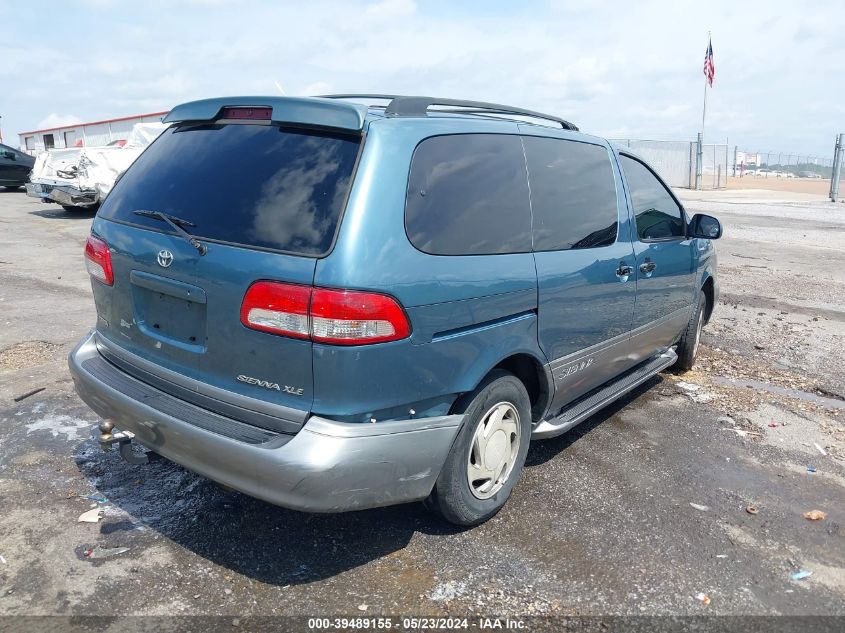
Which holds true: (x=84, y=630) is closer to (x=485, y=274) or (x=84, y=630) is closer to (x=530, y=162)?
(x=485, y=274)

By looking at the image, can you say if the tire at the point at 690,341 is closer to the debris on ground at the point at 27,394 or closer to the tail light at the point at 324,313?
the tail light at the point at 324,313

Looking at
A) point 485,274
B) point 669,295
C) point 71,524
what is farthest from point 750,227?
point 71,524

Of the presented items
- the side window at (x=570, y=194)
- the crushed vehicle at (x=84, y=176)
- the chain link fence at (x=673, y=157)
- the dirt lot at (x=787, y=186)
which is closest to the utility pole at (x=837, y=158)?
the dirt lot at (x=787, y=186)

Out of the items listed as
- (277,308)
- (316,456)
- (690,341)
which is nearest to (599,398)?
(690,341)

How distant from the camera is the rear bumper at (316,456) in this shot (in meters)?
2.51

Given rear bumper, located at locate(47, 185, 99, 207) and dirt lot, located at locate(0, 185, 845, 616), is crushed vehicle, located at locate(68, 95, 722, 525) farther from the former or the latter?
rear bumper, located at locate(47, 185, 99, 207)

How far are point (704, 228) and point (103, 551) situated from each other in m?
4.42

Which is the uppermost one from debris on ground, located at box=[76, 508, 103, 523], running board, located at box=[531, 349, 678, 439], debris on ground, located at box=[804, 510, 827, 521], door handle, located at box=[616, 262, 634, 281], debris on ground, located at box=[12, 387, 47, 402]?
door handle, located at box=[616, 262, 634, 281]

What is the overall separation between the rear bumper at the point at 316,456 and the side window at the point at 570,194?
125 centimetres

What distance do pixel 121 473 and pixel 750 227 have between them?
55.7ft

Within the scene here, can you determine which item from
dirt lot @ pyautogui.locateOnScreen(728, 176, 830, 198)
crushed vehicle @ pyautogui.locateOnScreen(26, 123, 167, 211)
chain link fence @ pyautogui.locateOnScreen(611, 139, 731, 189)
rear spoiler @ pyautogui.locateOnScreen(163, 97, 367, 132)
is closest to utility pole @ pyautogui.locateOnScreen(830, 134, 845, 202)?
dirt lot @ pyautogui.locateOnScreen(728, 176, 830, 198)

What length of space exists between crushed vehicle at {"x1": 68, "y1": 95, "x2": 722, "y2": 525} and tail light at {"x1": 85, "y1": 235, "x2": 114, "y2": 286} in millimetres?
13

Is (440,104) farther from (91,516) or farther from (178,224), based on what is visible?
(91,516)

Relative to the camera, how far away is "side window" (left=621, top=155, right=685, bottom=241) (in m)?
4.48
